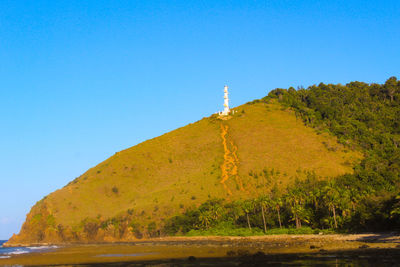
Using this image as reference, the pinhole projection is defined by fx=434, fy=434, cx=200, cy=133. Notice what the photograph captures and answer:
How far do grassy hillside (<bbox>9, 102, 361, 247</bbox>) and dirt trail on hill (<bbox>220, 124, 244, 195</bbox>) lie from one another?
0.78 ft

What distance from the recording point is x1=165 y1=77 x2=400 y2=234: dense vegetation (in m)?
66.2

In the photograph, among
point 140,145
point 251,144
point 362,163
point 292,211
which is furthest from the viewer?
point 140,145

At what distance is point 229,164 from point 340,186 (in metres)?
33.7

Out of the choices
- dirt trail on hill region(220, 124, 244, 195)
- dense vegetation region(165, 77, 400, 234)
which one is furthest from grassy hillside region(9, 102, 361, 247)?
dense vegetation region(165, 77, 400, 234)

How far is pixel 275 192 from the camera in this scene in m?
94.5

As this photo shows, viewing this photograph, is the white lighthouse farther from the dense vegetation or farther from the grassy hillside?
the dense vegetation

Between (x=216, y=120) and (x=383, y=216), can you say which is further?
Result: (x=216, y=120)

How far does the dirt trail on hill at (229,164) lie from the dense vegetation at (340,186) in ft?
31.6

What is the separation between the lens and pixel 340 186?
8556 centimetres

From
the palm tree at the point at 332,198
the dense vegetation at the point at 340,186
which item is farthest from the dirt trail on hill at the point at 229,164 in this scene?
the palm tree at the point at 332,198

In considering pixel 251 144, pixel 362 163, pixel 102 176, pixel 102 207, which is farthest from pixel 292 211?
pixel 102 176

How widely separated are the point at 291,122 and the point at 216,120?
2313 centimetres

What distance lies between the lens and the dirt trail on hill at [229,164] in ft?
345

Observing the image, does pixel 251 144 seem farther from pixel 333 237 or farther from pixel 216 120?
pixel 333 237
